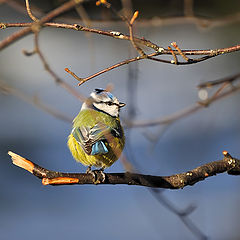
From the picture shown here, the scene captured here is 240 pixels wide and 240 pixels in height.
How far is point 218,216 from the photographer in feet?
12.5

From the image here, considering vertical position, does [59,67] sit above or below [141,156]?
above

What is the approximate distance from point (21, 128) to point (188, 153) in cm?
206

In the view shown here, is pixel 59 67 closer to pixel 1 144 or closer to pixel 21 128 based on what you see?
pixel 21 128

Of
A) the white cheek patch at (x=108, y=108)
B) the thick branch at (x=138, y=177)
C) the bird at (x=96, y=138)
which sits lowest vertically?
the thick branch at (x=138, y=177)

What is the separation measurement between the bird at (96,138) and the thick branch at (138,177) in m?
0.30

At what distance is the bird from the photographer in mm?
1795

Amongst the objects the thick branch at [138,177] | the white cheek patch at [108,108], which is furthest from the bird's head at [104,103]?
the thick branch at [138,177]

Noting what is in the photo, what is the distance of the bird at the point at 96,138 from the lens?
1795 mm

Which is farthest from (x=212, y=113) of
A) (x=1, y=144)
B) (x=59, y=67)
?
(x=59, y=67)

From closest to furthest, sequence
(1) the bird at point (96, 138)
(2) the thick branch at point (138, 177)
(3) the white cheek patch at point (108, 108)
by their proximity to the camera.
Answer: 1. (2) the thick branch at point (138, 177)
2. (1) the bird at point (96, 138)
3. (3) the white cheek patch at point (108, 108)

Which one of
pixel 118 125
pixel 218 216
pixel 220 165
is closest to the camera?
pixel 220 165

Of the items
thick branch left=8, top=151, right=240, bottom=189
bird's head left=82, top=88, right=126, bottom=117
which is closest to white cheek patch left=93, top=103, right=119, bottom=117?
bird's head left=82, top=88, right=126, bottom=117

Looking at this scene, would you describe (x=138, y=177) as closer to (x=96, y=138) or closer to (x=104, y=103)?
(x=96, y=138)

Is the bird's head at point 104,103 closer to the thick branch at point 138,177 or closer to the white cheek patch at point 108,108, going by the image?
the white cheek patch at point 108,108
